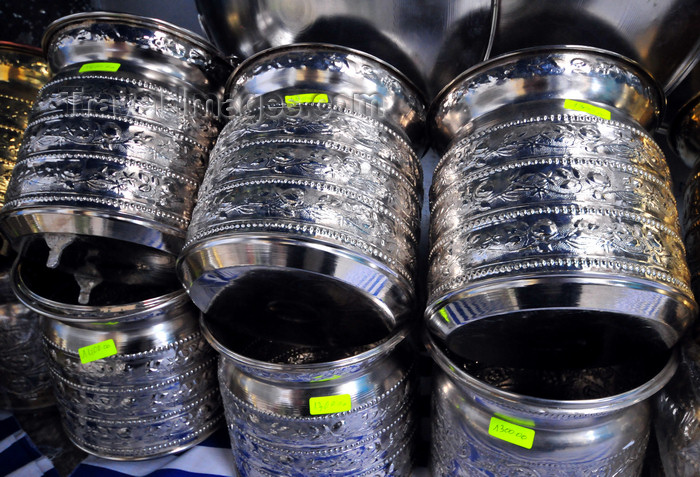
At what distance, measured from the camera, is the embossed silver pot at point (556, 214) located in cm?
65

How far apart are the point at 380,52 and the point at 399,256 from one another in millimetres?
548

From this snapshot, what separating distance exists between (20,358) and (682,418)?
1.61 m

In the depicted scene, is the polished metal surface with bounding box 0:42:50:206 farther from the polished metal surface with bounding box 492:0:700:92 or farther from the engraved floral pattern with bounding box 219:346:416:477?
the polished metal surface with bounding box 492:0:700:92

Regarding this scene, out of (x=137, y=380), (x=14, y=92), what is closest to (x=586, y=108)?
(x=137, y=380)

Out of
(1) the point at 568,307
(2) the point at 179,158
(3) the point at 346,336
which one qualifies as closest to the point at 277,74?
(2) the point at 179,158

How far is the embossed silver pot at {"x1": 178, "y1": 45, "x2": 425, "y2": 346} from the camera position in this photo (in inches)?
28.7

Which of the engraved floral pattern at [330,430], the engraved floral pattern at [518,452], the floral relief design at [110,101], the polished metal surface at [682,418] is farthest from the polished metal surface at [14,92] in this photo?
the polished metal surface at [682,418]

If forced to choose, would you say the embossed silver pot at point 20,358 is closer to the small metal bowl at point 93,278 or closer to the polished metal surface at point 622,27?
the small metal bowl at point 93,278

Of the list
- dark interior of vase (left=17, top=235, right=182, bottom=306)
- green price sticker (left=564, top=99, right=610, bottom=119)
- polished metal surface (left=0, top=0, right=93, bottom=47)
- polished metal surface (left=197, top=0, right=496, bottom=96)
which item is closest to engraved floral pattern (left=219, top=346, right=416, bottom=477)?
dark interior of vase (left=17, top=235, right=182, bottom=306)

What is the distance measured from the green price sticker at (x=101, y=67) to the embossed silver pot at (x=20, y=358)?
690 millimetres

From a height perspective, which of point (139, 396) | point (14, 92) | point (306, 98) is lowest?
point (139, 396)

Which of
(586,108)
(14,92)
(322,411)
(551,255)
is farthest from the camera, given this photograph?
(14,92)

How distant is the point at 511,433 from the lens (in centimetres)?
79

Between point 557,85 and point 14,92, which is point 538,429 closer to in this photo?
point 557,85
